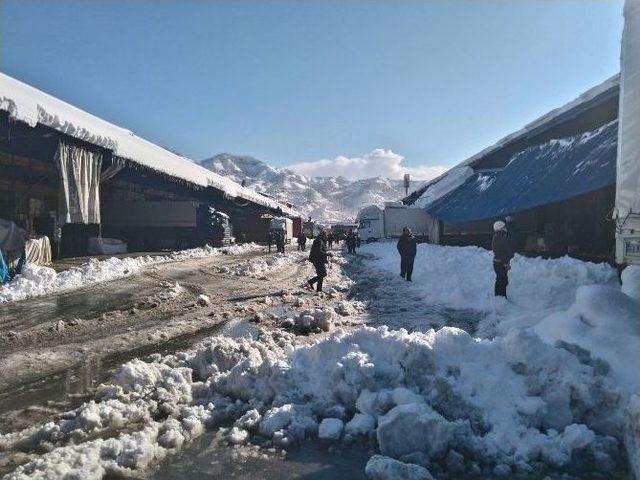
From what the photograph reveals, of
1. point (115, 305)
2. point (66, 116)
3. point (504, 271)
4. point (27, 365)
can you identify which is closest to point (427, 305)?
point (504, 271)

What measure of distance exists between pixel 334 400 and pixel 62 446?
2534mm

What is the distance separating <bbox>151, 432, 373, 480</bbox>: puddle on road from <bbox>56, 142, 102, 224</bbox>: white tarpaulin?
16.9m

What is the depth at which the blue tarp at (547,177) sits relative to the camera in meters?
11.4

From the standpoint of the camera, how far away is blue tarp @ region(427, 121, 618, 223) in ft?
37.3

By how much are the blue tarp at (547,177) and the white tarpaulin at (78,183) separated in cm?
1566

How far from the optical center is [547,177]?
541 inches

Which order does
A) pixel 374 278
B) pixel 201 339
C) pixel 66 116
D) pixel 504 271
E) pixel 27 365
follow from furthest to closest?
1. pixel 66 116
2. pixel 374 278
3. pixel 504 271
4. pixel 201 339
5. pixel 27 365

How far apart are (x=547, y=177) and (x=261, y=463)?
12850 mm

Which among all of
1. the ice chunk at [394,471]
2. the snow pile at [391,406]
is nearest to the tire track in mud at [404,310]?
the snow pile at [391,406]

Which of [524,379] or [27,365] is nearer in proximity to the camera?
[524,379]

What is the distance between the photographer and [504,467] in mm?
3730

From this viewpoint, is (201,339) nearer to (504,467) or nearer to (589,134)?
(504,467)

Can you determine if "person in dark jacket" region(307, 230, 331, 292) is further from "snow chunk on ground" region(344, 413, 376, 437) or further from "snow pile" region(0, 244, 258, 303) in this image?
"snow chunk on ground" region(344, 413, 376, 437)

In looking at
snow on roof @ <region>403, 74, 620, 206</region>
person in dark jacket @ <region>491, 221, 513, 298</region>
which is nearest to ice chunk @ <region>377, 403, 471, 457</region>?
person in dark jacket @ <region>491, 221, 513, 298</region>
